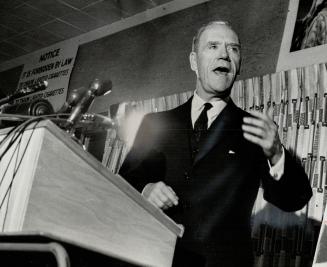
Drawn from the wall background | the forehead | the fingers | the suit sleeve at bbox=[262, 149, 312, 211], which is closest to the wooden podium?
the fingers

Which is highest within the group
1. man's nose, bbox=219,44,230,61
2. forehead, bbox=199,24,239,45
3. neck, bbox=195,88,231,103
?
forehead, bbox=199,24,239,45

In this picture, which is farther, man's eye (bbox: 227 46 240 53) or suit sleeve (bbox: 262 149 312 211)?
man's eye (bbox: 227 46 240 53)

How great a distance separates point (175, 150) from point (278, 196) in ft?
1.99

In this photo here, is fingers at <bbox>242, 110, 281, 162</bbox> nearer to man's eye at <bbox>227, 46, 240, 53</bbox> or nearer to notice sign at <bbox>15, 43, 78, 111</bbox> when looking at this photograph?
man's eye at <bbox>227, 46, 240, 53</bbox>

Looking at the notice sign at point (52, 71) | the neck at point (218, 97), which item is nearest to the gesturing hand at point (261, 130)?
the neck at point (218, 97)

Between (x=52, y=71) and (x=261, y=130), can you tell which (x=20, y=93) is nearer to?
(x=261, y=130)

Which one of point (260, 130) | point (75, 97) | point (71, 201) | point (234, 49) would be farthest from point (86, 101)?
point (234, 49)

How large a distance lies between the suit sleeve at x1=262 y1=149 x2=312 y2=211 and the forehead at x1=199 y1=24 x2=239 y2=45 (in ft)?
2.90

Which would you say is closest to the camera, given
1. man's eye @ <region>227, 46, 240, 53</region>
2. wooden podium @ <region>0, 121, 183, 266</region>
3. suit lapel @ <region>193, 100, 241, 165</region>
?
wooden podium @ <region>0, 121, 183, 266</region>

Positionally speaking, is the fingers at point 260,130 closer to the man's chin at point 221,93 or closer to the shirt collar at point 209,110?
the shirt collar at point 209,110

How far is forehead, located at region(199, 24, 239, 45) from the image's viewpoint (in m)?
2.71

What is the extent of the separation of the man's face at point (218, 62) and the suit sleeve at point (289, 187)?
0.62 meters

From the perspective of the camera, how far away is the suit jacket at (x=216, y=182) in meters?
2.15

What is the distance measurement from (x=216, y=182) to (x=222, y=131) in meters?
0.29
